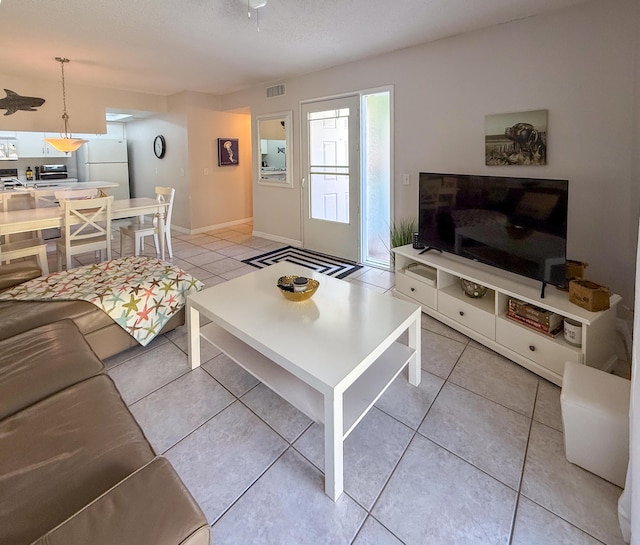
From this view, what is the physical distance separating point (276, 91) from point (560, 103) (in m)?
3.69

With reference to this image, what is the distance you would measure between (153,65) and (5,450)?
4.57 metres

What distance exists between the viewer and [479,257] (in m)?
2.77

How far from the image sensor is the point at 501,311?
2.46 meters

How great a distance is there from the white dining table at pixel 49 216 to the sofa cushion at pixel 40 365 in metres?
2.10

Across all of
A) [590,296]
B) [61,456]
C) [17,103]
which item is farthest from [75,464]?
[17,103]

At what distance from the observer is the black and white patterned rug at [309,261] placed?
14.3 feet

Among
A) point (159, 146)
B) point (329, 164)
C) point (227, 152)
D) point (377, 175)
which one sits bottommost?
point (377, 175)

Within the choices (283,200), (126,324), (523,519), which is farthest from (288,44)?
(523,519)

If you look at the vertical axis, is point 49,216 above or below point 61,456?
above

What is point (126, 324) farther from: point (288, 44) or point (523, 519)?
point (288, 44)

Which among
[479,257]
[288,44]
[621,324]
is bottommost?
[621,324]

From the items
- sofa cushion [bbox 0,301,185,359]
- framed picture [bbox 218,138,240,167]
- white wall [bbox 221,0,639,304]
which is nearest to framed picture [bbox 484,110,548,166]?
white wall [bbox 221,0,639,304]

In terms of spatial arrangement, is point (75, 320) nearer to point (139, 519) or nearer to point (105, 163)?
point (139, 519)

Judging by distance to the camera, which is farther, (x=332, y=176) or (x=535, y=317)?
(x=332, y=176)
